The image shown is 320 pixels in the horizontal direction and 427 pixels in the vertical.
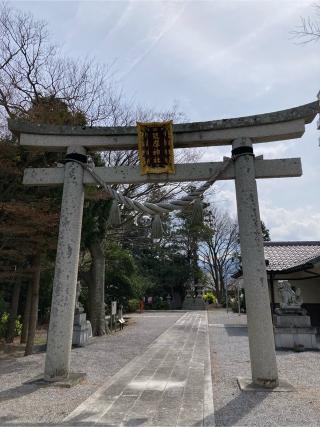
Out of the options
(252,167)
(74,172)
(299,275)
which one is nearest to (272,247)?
(299,275)

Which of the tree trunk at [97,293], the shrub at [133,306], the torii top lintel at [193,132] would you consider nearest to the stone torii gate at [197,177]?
the torii top lintel at [193,132]

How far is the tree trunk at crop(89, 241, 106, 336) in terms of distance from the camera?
1523 cm

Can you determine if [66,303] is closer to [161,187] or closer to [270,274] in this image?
[161,187]

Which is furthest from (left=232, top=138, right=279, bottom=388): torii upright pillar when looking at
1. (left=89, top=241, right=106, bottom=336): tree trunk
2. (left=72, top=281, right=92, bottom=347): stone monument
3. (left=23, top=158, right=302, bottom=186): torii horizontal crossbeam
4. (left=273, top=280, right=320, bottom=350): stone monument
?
(left=89, top=241, right=106, bottom=336): tree trunk

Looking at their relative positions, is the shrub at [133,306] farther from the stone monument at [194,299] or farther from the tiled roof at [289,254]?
the tiled roof at [289,254]

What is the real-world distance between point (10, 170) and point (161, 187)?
7.20m

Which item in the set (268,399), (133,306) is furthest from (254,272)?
(133,306)

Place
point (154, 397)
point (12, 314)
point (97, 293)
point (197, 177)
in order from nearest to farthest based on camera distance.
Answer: point (154, 397) < point (197, 177) < point (12, 314) < point (97, 293)

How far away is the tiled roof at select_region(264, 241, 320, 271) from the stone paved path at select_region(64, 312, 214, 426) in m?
6.81

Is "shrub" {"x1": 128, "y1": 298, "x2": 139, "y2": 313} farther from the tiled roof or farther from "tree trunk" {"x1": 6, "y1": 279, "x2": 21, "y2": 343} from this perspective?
"tree trunk" {"x1": 6, "y1": 279, "x2": 21, "y2": 343}

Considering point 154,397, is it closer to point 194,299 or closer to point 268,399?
point 268,399

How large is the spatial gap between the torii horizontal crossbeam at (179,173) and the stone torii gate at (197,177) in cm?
2

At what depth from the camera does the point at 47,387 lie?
19.2 feet

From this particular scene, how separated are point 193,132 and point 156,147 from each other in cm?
75
